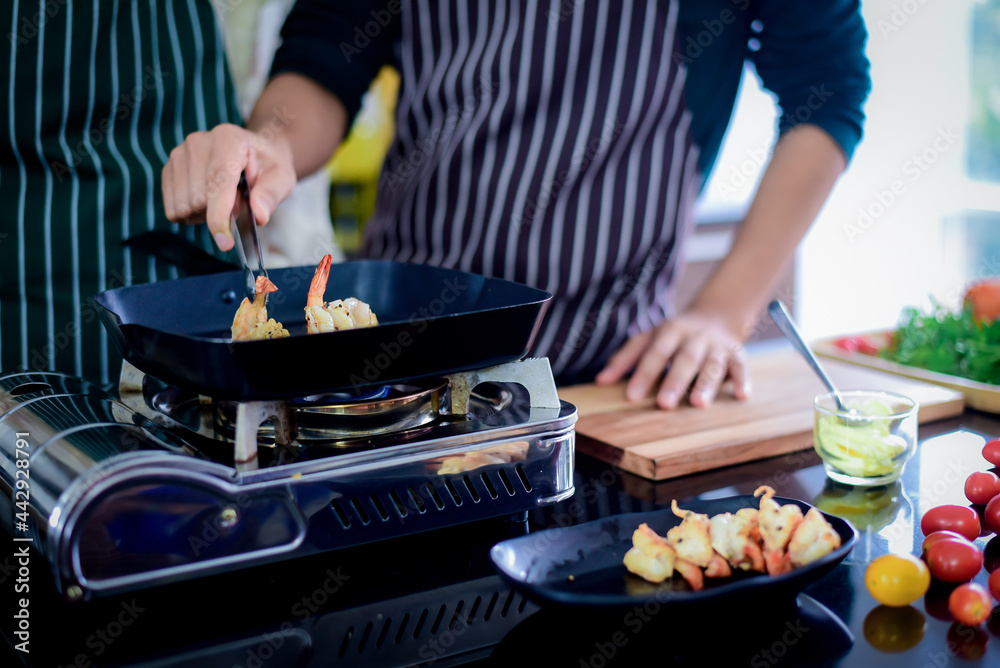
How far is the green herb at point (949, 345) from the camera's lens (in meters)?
1.52

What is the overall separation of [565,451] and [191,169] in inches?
23.8

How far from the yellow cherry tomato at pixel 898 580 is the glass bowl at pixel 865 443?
283mm

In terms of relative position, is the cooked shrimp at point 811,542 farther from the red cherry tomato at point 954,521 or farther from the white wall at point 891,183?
the white wall at point 891,183

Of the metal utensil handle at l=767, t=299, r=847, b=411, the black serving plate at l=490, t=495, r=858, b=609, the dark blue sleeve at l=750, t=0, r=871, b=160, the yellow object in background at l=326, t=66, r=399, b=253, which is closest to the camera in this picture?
the black serving plate at l=490, t=495, r=858, b=609

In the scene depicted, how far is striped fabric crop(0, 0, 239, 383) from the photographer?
1334 mm

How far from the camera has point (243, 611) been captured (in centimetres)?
76

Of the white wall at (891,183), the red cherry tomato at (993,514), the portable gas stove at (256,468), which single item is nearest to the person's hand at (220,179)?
the portable gas stove at (256,468)

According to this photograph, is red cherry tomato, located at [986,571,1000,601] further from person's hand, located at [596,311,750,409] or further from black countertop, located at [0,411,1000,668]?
person's hand, located at [596,311,750,409]

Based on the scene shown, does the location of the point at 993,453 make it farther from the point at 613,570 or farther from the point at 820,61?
the point at 820,61

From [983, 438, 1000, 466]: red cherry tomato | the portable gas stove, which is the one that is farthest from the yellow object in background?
[983, 438, 1000, 466]: red cherry tomato

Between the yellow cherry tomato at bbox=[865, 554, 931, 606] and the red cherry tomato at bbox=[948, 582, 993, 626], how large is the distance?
0.09 ft

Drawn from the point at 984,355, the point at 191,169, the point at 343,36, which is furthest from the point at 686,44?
the point at 191,169

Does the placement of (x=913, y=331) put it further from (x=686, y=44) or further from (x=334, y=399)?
(x=334, y=399)

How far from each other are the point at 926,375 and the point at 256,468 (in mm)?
1209
